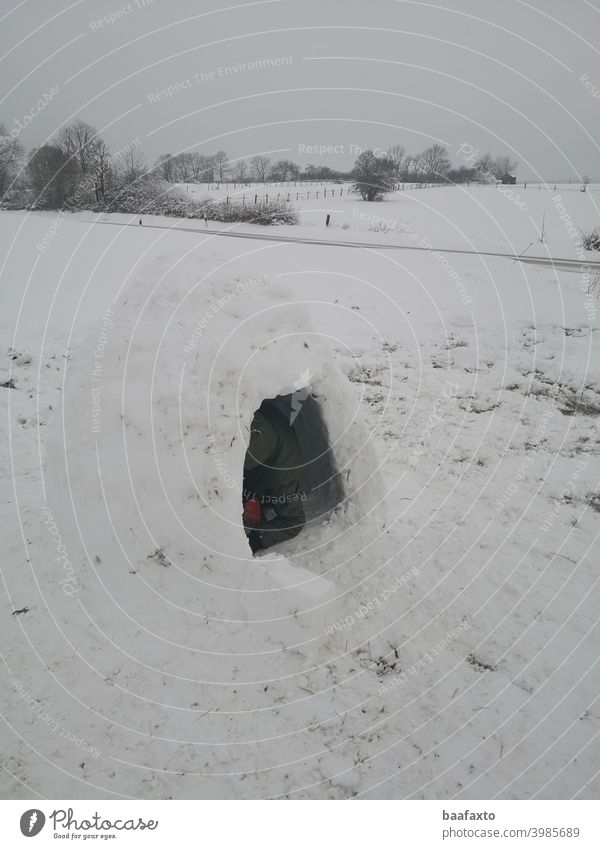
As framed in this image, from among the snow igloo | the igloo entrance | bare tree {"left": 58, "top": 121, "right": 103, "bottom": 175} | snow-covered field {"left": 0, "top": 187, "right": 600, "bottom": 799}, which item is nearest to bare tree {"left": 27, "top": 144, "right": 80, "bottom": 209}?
bare tree {"left": 58, "top": 121, "right": 103, "bottom": 175}

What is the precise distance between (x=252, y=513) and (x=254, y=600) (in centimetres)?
128

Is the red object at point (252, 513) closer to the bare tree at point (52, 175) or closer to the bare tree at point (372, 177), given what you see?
the bare tree at point (52, 175)

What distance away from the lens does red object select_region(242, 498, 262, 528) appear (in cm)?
518

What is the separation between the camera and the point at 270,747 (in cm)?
336

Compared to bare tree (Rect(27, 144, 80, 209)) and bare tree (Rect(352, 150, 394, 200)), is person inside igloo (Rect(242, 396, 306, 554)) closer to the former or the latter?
bare tree (Rect(27, 144, 80, 209))

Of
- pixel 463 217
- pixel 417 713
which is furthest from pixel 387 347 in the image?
pixel 463 217

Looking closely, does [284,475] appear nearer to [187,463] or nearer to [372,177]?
[187,463]

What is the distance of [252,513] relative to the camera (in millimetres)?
5188

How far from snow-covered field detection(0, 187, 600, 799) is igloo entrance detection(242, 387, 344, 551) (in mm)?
235

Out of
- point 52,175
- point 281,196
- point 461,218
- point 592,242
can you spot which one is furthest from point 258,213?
point 592,242

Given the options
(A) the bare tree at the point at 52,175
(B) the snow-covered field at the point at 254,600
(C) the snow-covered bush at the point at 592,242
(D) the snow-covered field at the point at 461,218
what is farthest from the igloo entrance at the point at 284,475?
(A) the bare tree at the point at 52,175

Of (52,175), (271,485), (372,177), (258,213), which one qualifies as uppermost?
(372,177)

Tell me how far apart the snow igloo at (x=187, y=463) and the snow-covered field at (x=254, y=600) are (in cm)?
2
